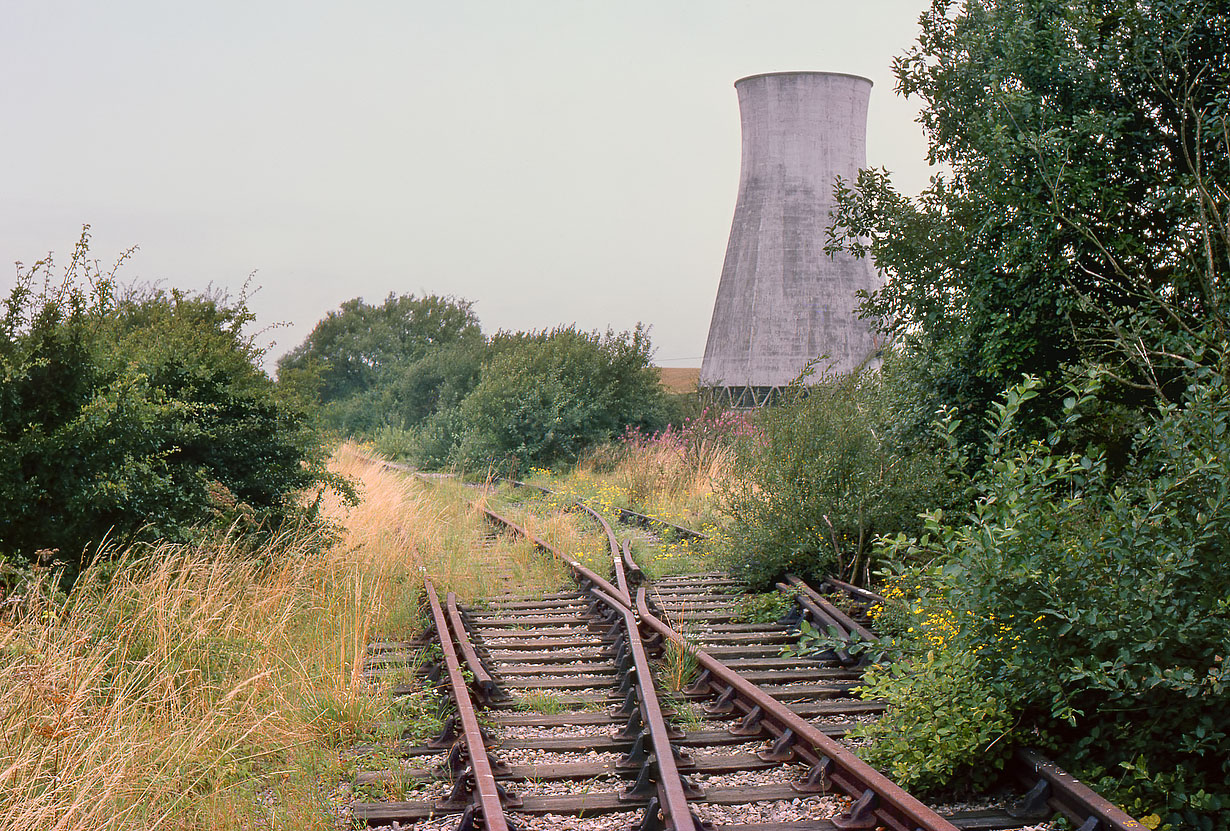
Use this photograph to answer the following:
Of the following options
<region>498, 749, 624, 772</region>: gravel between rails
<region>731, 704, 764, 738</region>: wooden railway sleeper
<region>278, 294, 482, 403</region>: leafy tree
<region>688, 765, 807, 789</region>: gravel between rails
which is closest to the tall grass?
<region>731, 704, 764, 738</region>: wooden railway sleeper

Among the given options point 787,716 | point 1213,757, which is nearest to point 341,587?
point 787,716

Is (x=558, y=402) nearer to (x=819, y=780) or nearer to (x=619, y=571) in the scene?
(x=619, y=571)

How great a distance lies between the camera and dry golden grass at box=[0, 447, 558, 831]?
172 inches

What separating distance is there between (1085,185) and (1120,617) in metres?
4.28

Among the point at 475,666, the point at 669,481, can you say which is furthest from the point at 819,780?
the point at 669,481

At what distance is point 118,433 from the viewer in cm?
797

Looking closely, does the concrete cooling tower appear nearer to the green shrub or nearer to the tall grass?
the tall grass

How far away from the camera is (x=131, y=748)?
463 cm

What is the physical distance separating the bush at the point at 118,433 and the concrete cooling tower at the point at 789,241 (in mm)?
19187

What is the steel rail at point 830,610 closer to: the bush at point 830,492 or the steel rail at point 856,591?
the steel rail at point 856,591

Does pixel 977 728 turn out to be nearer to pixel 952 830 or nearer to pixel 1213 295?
pixel 952 830

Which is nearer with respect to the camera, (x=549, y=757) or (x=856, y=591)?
(x=549, y=757)

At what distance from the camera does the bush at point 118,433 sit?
7.59 metres

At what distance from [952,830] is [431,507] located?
39.2ft
